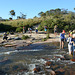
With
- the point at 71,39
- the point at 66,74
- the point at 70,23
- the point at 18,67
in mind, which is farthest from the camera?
the point at 70,23

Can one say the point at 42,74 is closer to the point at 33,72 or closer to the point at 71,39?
the point at 33,72

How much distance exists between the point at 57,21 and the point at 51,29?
2.51 metres

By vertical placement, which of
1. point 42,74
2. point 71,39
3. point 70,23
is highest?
point 70,23

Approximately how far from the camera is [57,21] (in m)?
24.8

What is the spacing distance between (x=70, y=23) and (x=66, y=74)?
2242 cm

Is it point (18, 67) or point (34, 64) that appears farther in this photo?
point (34, 64)

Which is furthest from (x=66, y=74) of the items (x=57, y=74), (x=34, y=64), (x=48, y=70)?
(x=34, y=64)

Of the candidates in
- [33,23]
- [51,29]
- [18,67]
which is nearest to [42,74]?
[18,67]

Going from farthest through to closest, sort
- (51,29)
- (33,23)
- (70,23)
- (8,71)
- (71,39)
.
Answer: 1. (33,23)
2. (70,23)
3. (51,29)
4. (71,39)
5. (8,71)

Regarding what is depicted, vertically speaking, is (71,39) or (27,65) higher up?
(71,39)

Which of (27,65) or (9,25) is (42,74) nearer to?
(27,65)

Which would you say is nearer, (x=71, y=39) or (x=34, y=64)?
(x=34, y=64)

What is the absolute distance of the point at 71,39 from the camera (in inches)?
306

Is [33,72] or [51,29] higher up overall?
[51,29]
